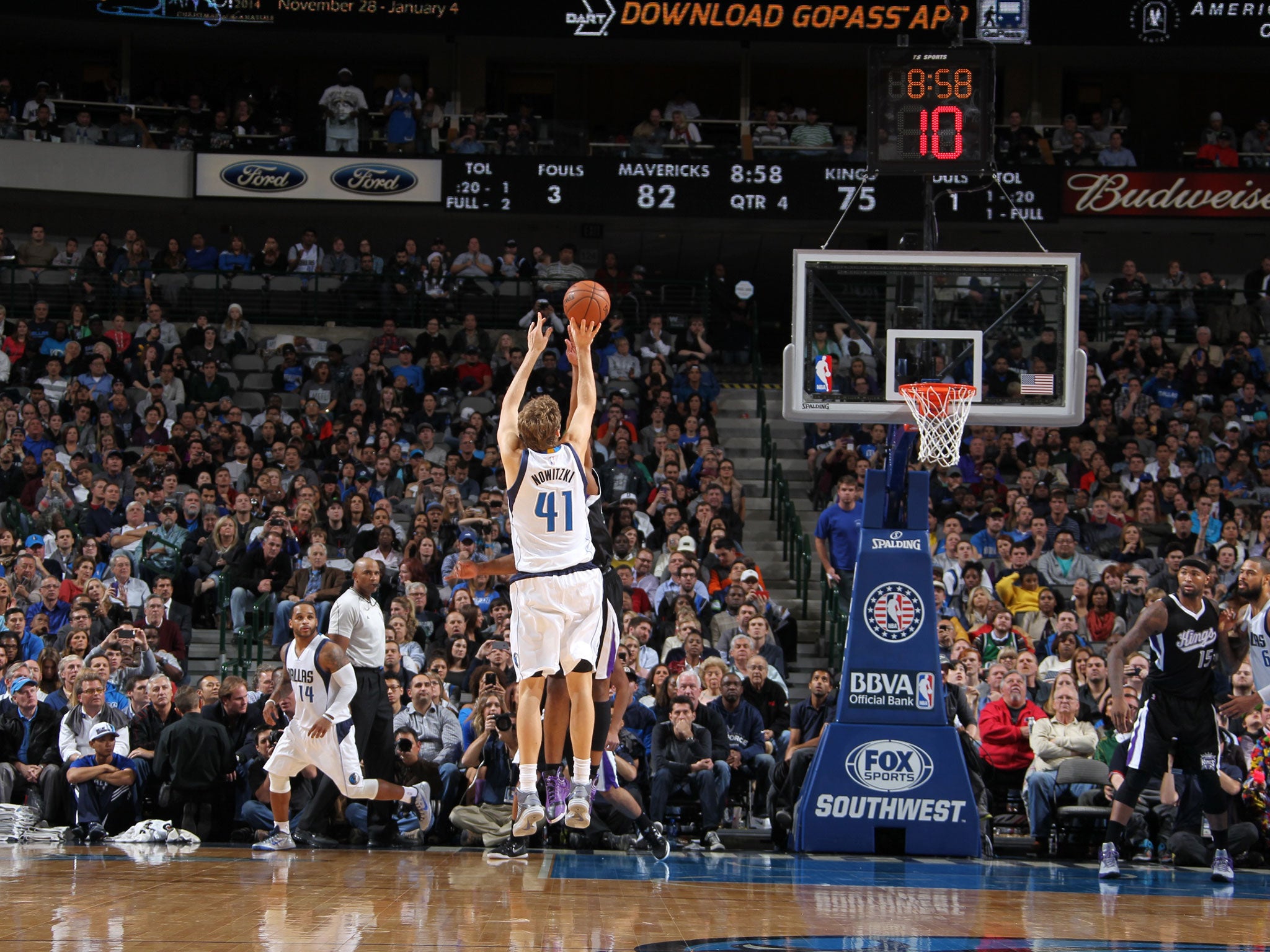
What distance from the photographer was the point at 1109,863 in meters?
9.38

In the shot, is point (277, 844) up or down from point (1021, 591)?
down

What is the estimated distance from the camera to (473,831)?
10.9 m

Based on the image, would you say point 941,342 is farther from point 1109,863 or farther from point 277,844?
point 277,844

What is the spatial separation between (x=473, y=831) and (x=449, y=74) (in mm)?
17494

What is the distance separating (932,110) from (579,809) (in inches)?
244

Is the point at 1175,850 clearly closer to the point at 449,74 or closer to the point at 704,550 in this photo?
the point at 704,550

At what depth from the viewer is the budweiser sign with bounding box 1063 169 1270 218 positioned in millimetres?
22719

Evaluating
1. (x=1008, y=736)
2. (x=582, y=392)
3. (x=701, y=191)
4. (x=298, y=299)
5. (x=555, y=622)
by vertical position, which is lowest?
(x=1008, y=736)

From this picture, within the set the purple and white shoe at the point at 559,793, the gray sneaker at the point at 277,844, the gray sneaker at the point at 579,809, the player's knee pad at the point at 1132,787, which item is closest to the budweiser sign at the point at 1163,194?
the player's knee pad at the point at 1132,787

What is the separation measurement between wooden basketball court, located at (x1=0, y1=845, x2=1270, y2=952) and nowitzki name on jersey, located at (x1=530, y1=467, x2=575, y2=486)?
2082 mm

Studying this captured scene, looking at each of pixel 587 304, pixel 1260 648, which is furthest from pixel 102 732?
pixel 1260 648

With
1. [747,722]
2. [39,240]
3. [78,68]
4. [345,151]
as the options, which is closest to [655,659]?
[747,722]

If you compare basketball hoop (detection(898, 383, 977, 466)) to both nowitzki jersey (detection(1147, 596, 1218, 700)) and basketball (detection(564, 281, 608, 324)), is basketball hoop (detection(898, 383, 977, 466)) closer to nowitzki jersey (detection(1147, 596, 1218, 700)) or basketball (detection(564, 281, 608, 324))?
nowitzki jersey (detection(1147, 596, 1218, 700))

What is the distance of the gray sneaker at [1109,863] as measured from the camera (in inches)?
368
